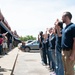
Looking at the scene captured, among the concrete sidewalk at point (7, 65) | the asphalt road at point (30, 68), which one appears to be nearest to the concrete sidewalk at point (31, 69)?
the asphalt road at point (30, 68)

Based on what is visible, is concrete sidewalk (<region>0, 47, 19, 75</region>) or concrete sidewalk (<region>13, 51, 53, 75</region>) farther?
concrete sidewalk (<region>13, 51, 53, 75</region>)

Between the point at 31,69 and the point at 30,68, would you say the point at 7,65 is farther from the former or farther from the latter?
the point at 31,69

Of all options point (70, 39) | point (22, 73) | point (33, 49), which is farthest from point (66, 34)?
point (33, 49)

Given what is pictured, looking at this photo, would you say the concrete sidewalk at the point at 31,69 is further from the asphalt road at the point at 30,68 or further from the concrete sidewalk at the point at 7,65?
the concrete sidewalk at the point at 7,65

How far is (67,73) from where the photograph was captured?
7.69 m

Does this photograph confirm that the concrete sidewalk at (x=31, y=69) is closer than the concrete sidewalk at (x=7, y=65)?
No

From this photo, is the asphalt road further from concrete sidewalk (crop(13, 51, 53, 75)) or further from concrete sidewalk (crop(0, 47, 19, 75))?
concrete sidewalk (crop(0, 47, 19, 75))

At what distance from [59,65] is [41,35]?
6634mm

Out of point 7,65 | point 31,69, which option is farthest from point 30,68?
point 7,65

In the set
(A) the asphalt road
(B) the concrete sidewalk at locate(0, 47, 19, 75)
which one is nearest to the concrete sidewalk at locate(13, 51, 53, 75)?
(A) the asphalt road

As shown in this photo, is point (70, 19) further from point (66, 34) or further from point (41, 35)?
point (41, 35)

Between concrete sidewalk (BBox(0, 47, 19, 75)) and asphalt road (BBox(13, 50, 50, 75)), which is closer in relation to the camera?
concrete sidewalk (BBox(0, 47, 19, 75))

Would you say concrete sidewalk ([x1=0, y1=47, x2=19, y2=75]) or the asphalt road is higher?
concrete sidewalk ([x1=0, y1=47, x2=19, y2=75])

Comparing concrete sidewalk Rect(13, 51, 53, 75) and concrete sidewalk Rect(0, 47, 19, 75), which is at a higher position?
concrete sidewalk Rect(0, 47, 19, 75)
